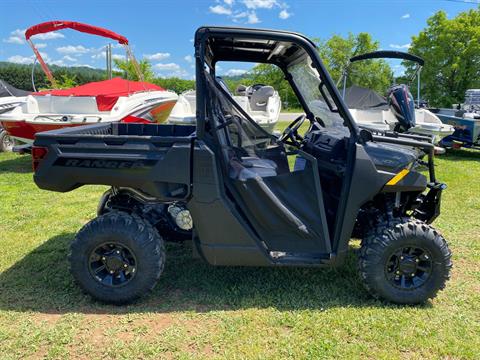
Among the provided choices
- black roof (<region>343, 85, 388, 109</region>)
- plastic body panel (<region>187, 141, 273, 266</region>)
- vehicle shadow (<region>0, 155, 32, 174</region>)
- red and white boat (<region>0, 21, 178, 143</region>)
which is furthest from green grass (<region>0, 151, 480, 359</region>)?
black roof (<region>343, 85, 388, 109</region>)

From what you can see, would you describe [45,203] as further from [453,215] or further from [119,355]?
[453,215]

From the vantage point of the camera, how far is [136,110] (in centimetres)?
819

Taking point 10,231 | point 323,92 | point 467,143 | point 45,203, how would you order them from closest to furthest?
1. point 323,92
2. point 10,231
3. point 45,203
4. point 467,143

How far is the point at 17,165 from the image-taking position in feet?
28.2

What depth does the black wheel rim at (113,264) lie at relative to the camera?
2.96 metres

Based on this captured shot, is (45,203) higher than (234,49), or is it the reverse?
(234,49)

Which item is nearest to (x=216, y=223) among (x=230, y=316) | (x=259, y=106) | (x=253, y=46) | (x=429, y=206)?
(x=230, y=316)

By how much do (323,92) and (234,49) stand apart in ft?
2.78

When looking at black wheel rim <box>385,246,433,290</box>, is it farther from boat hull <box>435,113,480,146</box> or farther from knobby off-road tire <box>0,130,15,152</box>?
knobby off-road tire <box>0,130,15,152</box>

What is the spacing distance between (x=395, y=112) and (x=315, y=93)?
5.06m

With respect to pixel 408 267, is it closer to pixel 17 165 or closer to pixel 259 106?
pixel 259 106

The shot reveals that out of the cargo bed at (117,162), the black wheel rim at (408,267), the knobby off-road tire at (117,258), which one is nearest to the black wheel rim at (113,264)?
the knobby off-road tire at (117,258)

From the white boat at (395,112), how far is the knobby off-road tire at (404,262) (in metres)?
2.67

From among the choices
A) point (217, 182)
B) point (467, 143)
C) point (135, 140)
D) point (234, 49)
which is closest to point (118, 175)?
point (135, 140)
